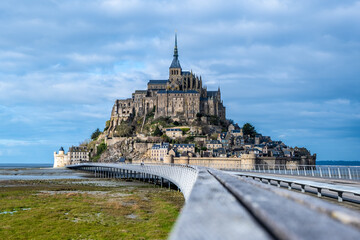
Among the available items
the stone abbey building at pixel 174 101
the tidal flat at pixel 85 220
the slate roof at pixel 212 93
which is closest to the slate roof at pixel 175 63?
the stone abbey building at pixel 174 101

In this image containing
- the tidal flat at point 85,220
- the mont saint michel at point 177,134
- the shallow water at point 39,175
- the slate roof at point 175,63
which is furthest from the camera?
the slate roof at point 175,63

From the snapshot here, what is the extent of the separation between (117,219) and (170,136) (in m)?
88.5

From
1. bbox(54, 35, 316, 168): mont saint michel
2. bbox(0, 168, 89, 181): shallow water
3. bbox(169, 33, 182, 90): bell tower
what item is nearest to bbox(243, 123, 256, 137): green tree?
bbox(54, 35, 316, 168): mont saint michel

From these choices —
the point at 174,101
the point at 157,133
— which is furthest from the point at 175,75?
the point at 157,133

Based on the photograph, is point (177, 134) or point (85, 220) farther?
point (177, 134)

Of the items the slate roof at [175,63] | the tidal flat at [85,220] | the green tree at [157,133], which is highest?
the slate roof at [175,63]

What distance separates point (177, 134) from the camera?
10575cm

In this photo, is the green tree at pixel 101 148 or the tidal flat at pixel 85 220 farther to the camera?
the green tree at pixel 101 148

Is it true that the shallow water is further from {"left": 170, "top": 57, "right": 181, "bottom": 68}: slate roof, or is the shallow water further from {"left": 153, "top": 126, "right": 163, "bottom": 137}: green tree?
{"left": 170, "top": 57, "right": 181, "bottom": 68}: slate roof

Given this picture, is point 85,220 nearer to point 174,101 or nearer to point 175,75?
point 174,101

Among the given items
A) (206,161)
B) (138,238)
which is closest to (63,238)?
(138,238)

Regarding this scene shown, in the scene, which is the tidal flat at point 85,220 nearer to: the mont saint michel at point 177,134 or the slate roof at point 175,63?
the mont saint michel at point 177,134

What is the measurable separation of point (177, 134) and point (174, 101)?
17019 millimetres

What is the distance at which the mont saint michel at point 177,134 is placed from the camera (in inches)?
3543
